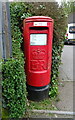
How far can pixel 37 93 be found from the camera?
2.25m

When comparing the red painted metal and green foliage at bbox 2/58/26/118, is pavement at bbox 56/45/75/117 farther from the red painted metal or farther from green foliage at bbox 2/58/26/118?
green foliage at bbox 2/58/26/118

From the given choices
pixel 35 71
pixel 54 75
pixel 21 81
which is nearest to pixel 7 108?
pixel 21 81

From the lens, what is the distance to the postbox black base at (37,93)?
222cm

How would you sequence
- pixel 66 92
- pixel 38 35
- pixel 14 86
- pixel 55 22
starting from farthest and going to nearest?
pixel 66 92
pixel 55 22
pixel 38 35
pixel 14 86

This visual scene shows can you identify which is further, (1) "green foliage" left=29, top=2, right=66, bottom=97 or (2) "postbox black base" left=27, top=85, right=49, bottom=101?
(1) "green foliage" left=29, top=2, right=66, bottom=97

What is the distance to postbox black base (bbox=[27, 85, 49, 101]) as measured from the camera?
2.22 meters

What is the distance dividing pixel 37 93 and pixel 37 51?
35.5 inches

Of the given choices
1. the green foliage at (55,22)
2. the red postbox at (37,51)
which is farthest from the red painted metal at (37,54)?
the green foliage at (55,22)

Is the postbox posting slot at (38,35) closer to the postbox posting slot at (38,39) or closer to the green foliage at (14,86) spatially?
the postbox posting slot at (38,39)

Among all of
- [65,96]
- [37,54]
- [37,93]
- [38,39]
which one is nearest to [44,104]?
[37,93]

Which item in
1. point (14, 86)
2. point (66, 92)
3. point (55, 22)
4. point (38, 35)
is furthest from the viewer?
A: point (66, 92)

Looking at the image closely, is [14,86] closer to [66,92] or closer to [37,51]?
[37,51]

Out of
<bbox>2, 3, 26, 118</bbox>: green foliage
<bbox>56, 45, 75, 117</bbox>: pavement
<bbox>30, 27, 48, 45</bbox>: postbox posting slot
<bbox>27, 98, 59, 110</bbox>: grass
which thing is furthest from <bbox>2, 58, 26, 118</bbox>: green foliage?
<bbox>56, 45, 75, 117</bbox>: pavement

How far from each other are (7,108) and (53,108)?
94cm
